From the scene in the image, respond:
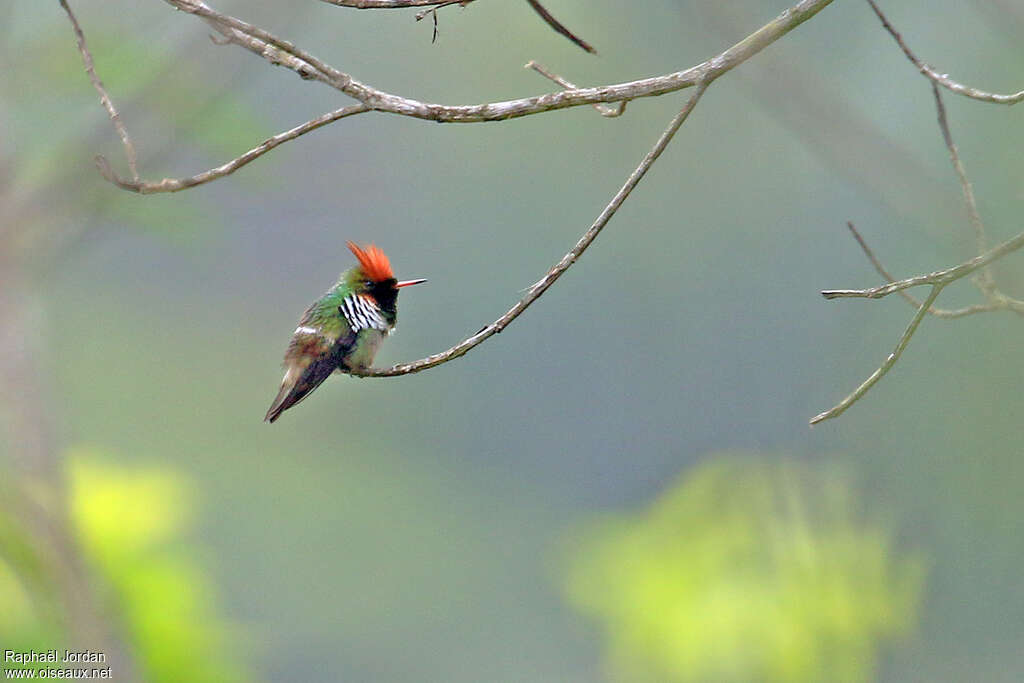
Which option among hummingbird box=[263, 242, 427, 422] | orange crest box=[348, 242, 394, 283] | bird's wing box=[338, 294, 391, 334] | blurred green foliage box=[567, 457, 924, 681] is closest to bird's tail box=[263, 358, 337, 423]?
hummingbird box=[263, 242, 427, 422]

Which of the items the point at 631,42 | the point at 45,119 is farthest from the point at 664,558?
the point at 631,42

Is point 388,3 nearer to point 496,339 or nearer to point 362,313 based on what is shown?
point 362,313

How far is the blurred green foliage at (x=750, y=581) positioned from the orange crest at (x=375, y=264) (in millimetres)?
2756

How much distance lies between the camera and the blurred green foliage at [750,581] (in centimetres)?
521

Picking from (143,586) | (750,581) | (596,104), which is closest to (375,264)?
(596,104)

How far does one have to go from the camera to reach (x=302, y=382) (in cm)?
306

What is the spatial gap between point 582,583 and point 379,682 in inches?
167

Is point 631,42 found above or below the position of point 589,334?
above

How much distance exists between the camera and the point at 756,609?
6.05m

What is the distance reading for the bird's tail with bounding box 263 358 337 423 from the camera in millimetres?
2980

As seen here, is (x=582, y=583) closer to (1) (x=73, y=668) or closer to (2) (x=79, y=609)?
(1) (x=73, y=668)

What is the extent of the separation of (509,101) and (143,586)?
15.4 ft

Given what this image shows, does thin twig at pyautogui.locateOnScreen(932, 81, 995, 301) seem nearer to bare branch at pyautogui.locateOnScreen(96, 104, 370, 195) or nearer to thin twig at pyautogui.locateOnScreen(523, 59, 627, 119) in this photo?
thin twig at pyautogui.locateOnScreen(523, 59, 627, 119)

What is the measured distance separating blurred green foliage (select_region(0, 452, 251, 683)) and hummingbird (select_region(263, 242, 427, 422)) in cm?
243
